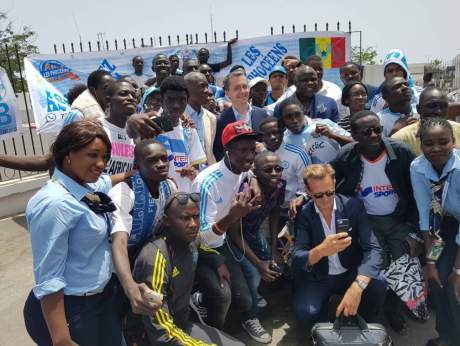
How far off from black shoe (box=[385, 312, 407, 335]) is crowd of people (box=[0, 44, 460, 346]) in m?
0.01

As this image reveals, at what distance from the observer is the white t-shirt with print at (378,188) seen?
313 centimetres

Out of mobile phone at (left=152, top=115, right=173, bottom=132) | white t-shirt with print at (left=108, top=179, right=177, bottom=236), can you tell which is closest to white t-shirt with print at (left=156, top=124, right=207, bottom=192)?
mobile phone at (left=152, top=115, right=173, bottom=132)

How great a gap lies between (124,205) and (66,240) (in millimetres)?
589

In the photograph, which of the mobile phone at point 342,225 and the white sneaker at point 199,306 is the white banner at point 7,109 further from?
the mobile phone at point 342,225

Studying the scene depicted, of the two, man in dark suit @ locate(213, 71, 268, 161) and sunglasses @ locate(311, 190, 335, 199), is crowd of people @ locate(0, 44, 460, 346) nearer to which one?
sunglasses @ locate(311, 190, 335, 199)

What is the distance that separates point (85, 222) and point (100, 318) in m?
0.59

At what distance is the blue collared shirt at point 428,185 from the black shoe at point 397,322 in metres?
0.81

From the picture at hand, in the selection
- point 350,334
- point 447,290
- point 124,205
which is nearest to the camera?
point 124,205

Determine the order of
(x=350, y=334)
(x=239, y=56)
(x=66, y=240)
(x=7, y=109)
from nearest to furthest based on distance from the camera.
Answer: (x=66, y=240) → (x=350, y=334) → (x=7, y=109) → (x=239, y=56)

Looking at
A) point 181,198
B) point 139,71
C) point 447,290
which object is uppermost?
point 139,71

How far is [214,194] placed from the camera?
2.94 m

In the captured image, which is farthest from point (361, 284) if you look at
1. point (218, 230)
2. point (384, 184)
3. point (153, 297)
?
point (153, 297)

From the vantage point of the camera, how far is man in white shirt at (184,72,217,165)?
12.5 ft

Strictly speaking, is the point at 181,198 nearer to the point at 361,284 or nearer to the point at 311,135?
the point at 361,284
